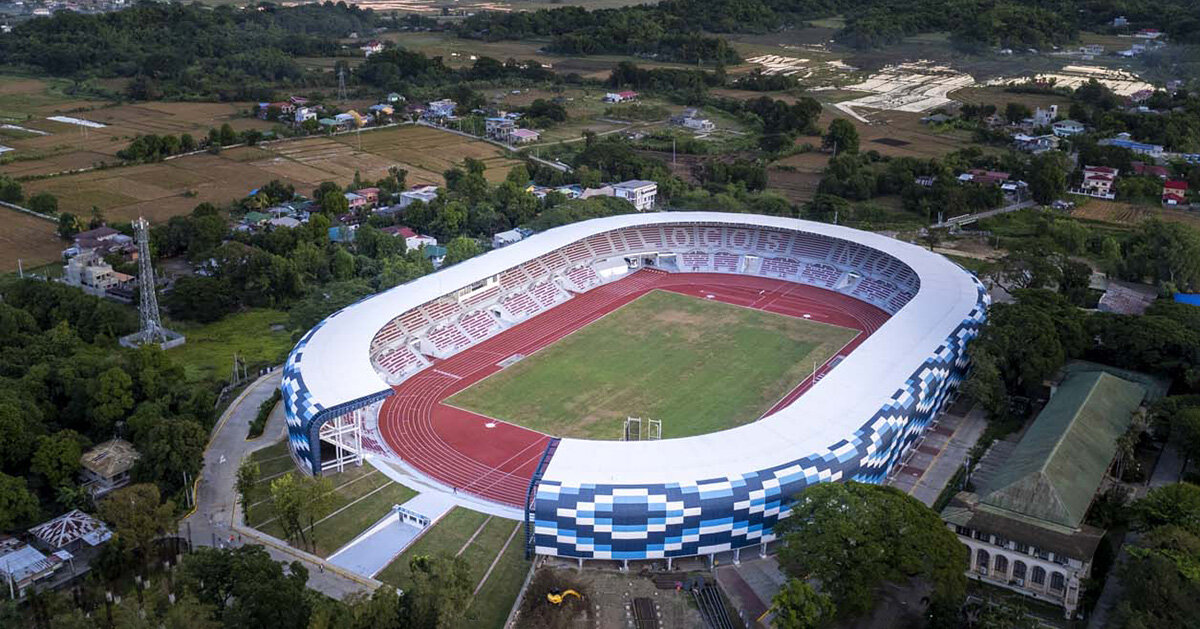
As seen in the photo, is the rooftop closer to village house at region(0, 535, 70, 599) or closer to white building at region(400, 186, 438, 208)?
village house at region(0, 535, 70, 599)

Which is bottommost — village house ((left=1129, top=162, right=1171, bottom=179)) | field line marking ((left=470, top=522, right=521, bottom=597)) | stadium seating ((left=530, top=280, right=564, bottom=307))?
field line marking ((left=470, top=522, right=521, bottom=597))

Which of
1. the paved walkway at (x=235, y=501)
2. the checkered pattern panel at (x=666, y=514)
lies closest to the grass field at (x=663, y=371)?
the checkered pattern panel at (x=666, y=514)

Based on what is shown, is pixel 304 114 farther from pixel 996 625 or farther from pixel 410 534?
pixel 996 625

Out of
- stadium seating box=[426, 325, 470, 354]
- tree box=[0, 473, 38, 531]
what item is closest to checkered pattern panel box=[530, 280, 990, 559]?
tree box=[0, 473, 38, 531]

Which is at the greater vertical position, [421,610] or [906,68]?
[906,68]

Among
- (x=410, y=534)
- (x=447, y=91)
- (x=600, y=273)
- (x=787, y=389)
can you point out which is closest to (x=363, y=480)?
(x=410, y=534)

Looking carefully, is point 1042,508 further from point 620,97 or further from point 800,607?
point 620,97
